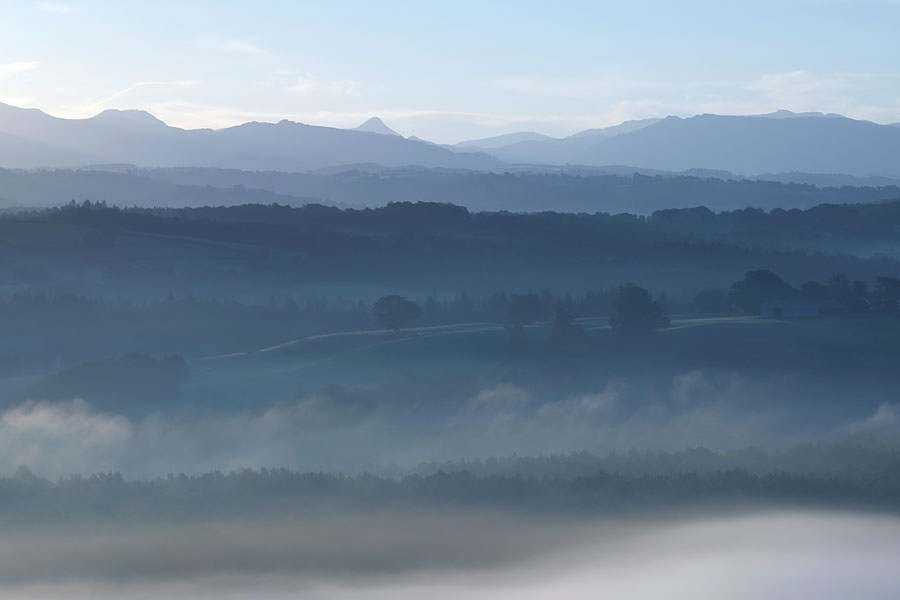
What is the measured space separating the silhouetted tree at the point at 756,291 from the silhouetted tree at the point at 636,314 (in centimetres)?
543

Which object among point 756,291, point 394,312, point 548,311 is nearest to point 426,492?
point 548,311

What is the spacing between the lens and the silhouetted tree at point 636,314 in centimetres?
5234

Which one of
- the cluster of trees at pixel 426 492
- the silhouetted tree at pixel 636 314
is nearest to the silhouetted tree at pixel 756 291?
the silhouetted tree at pixel 636 314

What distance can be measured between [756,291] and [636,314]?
377 inches

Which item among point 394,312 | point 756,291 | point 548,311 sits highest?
point 756,291

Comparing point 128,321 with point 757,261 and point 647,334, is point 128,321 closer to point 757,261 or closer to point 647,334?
point 647,334

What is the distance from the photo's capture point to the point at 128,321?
62.0 meters

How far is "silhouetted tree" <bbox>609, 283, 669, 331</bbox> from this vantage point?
52.3 meters

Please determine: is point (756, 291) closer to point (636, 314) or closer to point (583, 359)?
point (636, 314)

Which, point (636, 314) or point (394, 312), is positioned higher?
point (636, 314)

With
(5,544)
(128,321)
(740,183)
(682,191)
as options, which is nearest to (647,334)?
(128,321)

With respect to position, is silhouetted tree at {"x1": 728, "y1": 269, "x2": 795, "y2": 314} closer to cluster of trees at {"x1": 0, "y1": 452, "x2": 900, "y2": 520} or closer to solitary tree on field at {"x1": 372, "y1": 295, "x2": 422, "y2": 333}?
solitary tree on field at {"x1": 372, "y1": 295, "x2": 422, "y2": 333}

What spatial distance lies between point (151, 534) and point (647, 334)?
108 ft

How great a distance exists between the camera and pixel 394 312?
60469 millimetres
